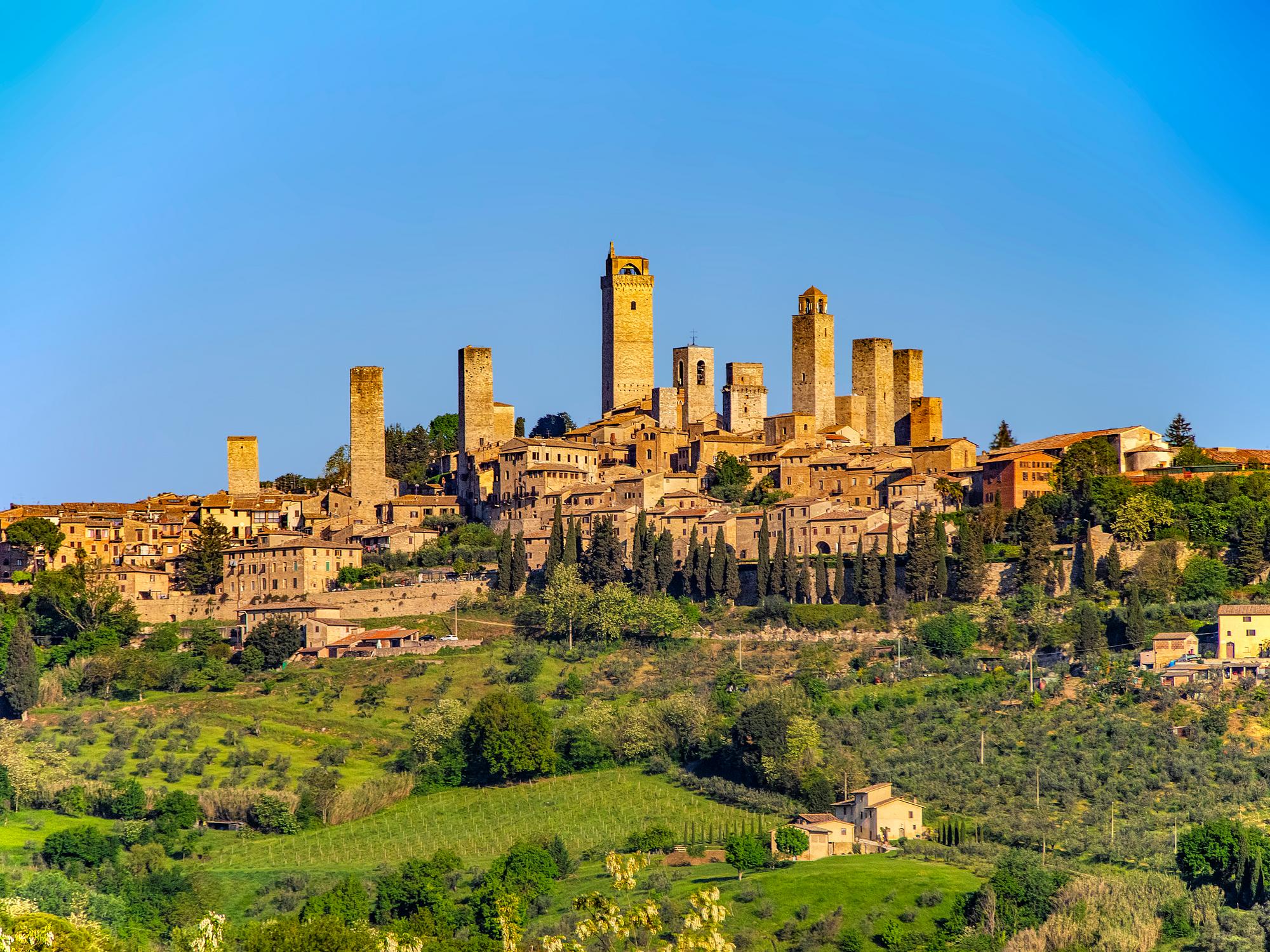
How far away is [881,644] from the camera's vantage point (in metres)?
61.2

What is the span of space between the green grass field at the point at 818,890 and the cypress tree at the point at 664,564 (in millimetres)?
17386

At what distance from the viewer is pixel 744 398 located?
82.2 m

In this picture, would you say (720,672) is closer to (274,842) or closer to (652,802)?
(652,802)

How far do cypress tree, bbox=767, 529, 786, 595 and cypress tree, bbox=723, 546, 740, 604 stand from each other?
100cm

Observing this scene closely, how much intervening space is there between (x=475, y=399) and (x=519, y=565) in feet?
49.3

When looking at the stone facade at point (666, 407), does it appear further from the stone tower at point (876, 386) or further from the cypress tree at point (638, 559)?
the cypress tree at point (638, 559)

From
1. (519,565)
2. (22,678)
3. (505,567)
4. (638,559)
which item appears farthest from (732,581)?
(22,678)

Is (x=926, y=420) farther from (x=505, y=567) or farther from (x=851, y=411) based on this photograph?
(x=505, y=567)

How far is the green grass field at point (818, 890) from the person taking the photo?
4491 centimetres

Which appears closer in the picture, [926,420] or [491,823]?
[491,823]

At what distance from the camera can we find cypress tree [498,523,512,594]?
67.8 meters

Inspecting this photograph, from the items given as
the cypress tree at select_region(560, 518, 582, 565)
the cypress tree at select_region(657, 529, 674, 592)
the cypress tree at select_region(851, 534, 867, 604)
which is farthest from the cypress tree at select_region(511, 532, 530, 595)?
the cypress tree at select_region(851, 534, 867, 604)

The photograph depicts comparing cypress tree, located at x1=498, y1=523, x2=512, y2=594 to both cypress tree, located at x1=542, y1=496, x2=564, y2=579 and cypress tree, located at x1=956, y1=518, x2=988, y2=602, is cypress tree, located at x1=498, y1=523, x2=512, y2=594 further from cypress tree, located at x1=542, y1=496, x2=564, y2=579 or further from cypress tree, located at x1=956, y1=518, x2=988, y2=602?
cypress tree, located at x1=956, y1=518, x2=988, y2=602

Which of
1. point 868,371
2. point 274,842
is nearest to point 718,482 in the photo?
point 868,371
